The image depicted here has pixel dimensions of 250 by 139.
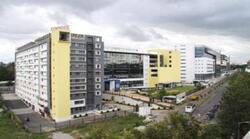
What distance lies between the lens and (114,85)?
6956 cm

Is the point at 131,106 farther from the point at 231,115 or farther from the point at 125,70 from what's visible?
the point at 231,115

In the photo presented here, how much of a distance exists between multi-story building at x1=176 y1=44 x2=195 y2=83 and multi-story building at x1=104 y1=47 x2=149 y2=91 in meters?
26.8

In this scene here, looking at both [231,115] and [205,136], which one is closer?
[205,136]

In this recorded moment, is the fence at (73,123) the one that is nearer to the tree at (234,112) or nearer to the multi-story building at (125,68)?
the tree at (234,112)

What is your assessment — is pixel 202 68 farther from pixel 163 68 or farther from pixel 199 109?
pixel 199 109

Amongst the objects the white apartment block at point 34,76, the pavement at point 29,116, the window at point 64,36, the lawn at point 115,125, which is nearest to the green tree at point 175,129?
the lawn at point 115,125

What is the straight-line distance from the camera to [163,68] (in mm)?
82312

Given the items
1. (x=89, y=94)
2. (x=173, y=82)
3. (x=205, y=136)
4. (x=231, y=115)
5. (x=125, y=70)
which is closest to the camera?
(x=205, y=136)

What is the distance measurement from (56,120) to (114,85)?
27.3 meters

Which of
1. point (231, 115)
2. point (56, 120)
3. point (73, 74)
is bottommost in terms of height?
point (56, 120)

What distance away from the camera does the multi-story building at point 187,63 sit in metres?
102

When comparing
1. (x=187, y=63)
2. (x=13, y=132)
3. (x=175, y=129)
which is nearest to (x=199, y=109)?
(x=13, y=132)

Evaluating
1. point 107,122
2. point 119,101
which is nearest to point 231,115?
point 107,122

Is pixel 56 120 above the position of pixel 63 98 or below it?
below
